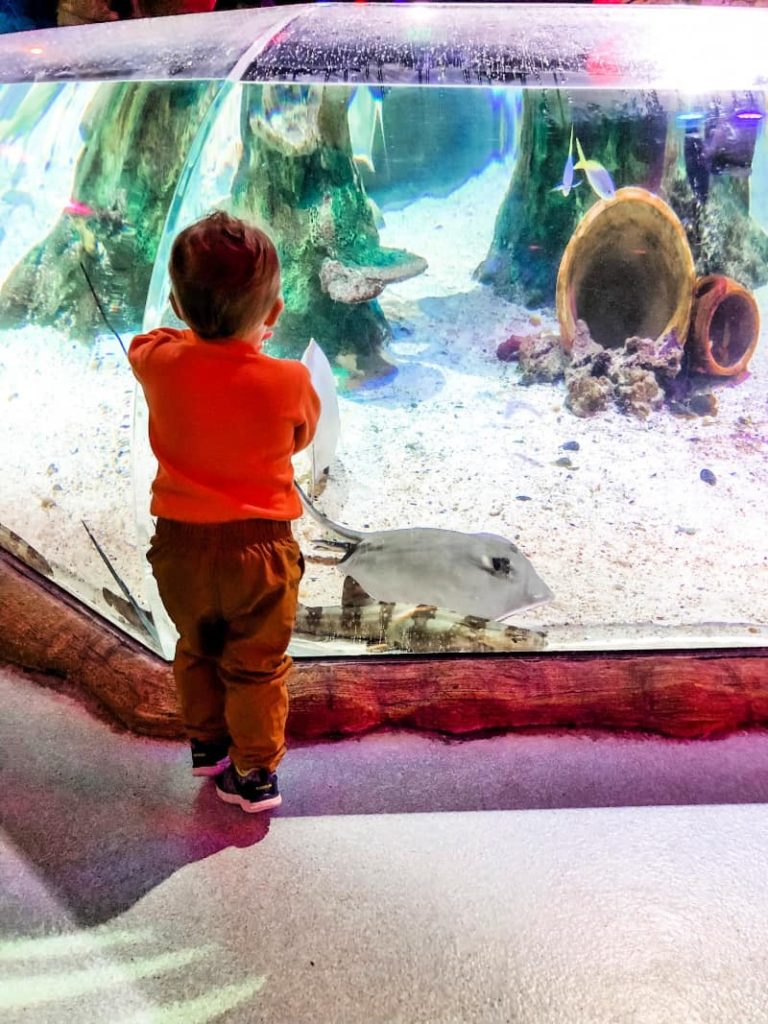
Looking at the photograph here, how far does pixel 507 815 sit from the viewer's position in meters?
1.41

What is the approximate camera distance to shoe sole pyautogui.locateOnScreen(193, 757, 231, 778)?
1.44m

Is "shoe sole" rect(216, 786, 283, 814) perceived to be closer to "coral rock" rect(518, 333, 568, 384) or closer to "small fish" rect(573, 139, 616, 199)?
"coral rock" rect(518, 333, 568, 384)

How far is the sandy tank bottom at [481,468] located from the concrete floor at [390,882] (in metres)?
A: 0.42

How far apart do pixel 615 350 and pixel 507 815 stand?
1718 millimetres

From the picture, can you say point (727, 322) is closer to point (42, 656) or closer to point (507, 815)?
point (507, 815)

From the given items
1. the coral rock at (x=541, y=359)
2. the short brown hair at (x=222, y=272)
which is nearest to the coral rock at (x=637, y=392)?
the coral rock at (x=541, y=359)

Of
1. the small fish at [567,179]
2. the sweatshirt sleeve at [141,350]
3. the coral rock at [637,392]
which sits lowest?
the coral rock at [637,392]

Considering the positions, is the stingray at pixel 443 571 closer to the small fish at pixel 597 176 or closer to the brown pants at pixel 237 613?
the brown pants at pixel 237 613

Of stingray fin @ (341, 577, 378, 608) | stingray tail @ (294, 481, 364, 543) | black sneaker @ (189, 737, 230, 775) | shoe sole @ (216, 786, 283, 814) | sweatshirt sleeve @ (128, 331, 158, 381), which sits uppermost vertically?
sweatshirt sleeve @ (128, 331, 158, 381)

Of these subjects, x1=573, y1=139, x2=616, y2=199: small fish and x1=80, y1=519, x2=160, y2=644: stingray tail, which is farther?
x1=573, y1=139, x2=616, y2=199: small fish

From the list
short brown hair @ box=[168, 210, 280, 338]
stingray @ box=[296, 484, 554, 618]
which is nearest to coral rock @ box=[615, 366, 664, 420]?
stingray @ box=[296, 484, 554, 618]

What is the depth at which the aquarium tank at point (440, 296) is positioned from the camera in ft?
5.81

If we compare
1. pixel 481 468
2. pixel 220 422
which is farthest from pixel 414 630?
pixel 220 422

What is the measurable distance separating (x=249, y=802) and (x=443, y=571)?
0.75 meters
